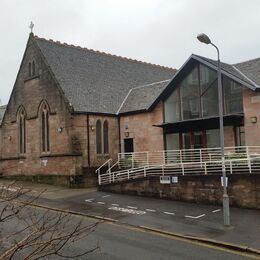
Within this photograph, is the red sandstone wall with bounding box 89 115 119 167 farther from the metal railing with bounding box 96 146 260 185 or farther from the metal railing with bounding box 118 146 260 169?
the metal railing with bounding box 118 146 260 169

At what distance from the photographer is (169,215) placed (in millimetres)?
16969

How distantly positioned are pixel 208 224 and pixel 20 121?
23.0 m

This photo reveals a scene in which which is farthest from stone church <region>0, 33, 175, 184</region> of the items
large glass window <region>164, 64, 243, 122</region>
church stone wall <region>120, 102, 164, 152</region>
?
large glass window <region>164, 64, 243, 122</region>

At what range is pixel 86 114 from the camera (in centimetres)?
2873

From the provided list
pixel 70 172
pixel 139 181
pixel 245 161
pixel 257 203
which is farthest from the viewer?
pixel 70 172

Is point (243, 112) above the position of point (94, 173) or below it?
above

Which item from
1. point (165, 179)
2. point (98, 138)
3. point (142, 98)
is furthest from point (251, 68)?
point (98, 138)

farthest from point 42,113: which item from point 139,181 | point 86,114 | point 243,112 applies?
point 243,112

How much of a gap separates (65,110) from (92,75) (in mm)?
6029

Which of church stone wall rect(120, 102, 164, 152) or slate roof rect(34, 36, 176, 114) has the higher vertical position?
slate roof rect(34, 36, 176, 114)

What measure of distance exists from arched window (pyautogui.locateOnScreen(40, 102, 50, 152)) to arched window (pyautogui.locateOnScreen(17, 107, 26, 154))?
2955 mm

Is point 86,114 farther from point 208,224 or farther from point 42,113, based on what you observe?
point 208,224

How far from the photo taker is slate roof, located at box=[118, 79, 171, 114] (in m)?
29.9

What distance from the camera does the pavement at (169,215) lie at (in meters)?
13.4
